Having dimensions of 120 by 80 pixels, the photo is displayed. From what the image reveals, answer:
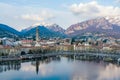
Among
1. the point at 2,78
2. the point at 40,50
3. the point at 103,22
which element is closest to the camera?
the point at 2,78

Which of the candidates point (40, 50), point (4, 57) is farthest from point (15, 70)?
point (40, 50)

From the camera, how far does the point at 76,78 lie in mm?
24906

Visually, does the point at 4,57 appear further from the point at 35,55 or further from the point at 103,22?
the point at 103,22

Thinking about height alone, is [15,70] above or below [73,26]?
below

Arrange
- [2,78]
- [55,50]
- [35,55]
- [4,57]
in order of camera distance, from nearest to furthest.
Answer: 1. [2,78]
2. [4,57]
3. [35,55]
4. [55,50]

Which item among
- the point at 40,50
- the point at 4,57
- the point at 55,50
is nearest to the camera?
the point at 4,57

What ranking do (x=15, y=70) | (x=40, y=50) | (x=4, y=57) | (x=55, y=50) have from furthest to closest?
(x=55, y=50)
(x=40, y=50)
(x=4, y=57)
(x=15, y=70)

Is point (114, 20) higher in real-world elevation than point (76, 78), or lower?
higher

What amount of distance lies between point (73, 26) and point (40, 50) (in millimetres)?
146950

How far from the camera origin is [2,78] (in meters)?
24.4

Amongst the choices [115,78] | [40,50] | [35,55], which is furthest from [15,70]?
[40,50]

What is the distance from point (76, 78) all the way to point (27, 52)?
25813 mm

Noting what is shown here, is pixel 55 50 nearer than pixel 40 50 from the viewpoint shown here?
No

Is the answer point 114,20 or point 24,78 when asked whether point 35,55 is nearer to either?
point 24,78
